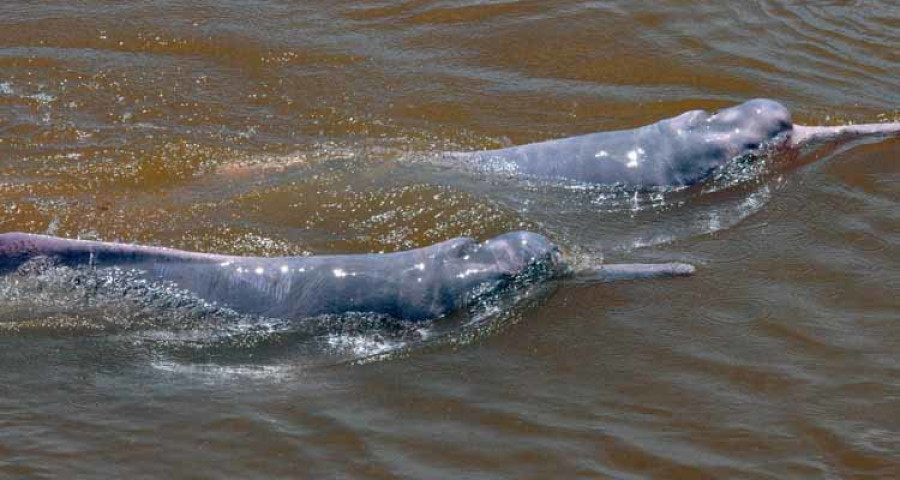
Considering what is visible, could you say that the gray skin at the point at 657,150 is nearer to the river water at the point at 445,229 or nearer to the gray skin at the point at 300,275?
the river water at the point at 445,229

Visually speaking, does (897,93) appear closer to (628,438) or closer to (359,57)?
(359,57)

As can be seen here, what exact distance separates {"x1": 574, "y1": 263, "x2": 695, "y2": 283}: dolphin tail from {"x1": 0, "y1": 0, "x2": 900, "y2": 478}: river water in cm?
9

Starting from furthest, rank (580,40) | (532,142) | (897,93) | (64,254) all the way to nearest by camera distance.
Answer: (580,40) → (897,93) → (532,142) → (64,254)

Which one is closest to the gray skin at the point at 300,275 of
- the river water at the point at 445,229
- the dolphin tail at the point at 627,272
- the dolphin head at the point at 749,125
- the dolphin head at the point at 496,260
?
the dolphin head at the point at 496,260

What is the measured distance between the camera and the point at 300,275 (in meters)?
6.89

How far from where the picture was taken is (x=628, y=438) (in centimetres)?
615

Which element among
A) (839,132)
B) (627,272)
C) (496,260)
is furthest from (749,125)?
(496,260)

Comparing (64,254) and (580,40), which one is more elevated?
(580,40)

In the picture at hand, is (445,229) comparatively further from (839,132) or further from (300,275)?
(839,132)

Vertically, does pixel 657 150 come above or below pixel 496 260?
above

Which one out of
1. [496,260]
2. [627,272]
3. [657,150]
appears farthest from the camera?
[657,150]

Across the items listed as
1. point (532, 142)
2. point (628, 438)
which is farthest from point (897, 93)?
point (628, 438)

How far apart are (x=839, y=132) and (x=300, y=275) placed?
173 inches

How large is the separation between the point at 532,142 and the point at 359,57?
193 cm
